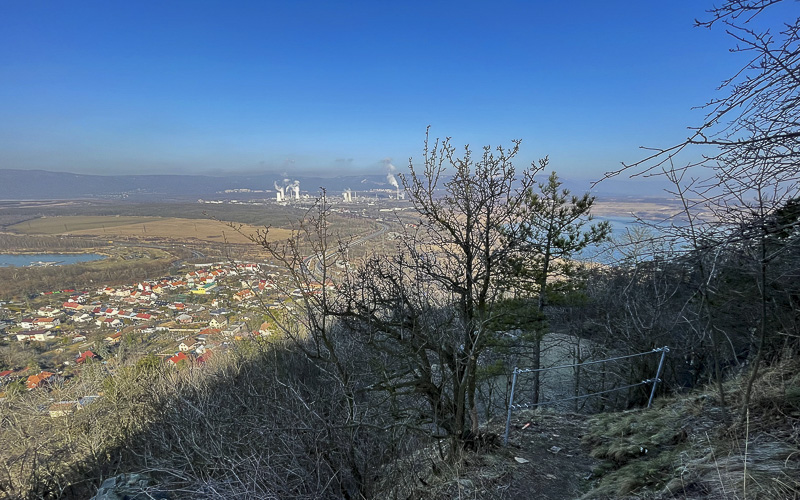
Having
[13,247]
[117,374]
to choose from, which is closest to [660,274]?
[117,374]

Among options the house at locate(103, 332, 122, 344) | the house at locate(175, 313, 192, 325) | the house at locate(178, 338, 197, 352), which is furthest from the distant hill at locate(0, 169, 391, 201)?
the house at locate(178, 338, 197, 352)

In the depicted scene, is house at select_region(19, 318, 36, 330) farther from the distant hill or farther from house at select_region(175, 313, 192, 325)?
the distant hill

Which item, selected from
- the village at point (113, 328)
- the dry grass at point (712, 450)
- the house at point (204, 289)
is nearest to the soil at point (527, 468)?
the dry grass at point (712, 450)

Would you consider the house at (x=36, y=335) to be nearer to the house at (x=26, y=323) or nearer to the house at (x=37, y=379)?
the house at (x=26, y=323)

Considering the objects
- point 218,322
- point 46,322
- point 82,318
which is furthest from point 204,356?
point 46,322

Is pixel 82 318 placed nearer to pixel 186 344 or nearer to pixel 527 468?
pixel 186 344

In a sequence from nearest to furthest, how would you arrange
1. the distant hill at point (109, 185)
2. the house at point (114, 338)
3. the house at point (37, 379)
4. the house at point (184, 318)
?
the house at point (37, 379), the house at point (114, 338), the house at point (184, 318), the distant hill at point (109, 185)
